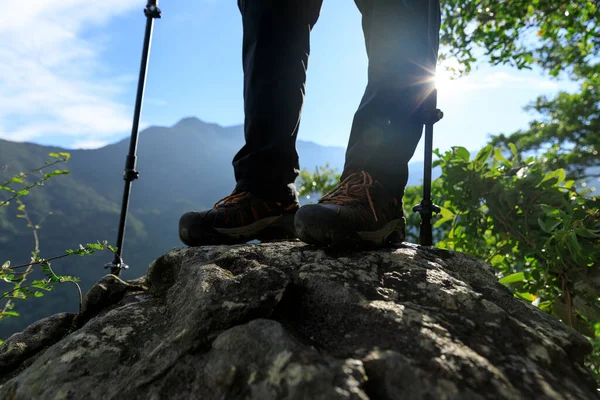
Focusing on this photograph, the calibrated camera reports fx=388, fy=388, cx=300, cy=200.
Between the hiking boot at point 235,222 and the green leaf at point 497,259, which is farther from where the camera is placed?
the green leaf at point 497,259

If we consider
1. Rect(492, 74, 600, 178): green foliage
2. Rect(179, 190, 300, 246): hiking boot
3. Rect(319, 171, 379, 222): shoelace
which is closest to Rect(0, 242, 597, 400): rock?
Rect(319, 171, 379, 222): shoelace

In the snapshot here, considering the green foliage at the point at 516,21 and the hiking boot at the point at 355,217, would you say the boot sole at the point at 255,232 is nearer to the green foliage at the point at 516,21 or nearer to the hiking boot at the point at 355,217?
the hiking boot at the point at 355,217

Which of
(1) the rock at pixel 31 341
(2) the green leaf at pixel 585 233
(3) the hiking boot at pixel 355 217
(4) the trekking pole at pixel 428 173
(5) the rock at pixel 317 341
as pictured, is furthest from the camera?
(4) the trekking pole at pixel 428 173

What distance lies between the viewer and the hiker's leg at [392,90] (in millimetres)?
1740

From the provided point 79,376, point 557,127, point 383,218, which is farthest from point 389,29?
point 557,127

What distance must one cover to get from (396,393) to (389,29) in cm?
154

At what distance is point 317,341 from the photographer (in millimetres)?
978

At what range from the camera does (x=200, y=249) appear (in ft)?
5.41

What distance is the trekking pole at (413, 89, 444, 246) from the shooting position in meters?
1.87

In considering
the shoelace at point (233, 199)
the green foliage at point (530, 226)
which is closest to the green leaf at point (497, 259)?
the green foliage at point (530, 226)

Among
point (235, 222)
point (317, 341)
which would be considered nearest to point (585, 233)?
point (317, 341)

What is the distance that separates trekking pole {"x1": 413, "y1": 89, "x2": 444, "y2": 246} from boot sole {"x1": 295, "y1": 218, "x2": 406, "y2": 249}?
29 centimetres

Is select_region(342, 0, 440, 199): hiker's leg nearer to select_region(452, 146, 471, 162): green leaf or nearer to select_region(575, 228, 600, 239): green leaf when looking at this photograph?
select_region(575, 228, 600, 239): green leaf

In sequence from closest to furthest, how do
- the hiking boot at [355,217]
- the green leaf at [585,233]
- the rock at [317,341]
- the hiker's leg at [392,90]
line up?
1. the rock at [317,341]
2. the hiking boot at [355,217]
3. the green leaf at [585,233]
4. the hiker's leg at [392,90]
